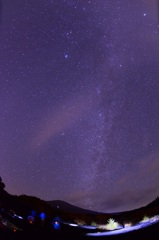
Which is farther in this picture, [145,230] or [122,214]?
[122,214]

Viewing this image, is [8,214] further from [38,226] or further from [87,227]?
[87,227]

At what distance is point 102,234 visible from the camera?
15.7 ft

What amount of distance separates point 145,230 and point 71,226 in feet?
4.38

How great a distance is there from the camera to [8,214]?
4.33 m

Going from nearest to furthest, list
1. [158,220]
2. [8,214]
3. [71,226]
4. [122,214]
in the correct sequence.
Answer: [8,214], [158,220], [71,226], [122,214]

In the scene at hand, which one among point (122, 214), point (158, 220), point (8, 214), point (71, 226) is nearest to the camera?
point (8, 214)

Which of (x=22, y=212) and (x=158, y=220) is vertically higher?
(x=22, y=212)

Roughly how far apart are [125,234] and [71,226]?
3.24ft

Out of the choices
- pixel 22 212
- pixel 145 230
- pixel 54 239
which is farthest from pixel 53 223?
pixel 145 230

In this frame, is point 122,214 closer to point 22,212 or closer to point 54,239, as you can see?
point 54,239

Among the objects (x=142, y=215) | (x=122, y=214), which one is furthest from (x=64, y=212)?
(x=142, y=215)

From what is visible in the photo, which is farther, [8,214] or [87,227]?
[87,227]

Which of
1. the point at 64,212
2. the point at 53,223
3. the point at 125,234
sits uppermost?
the point at 64,212

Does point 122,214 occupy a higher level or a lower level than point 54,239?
higher
